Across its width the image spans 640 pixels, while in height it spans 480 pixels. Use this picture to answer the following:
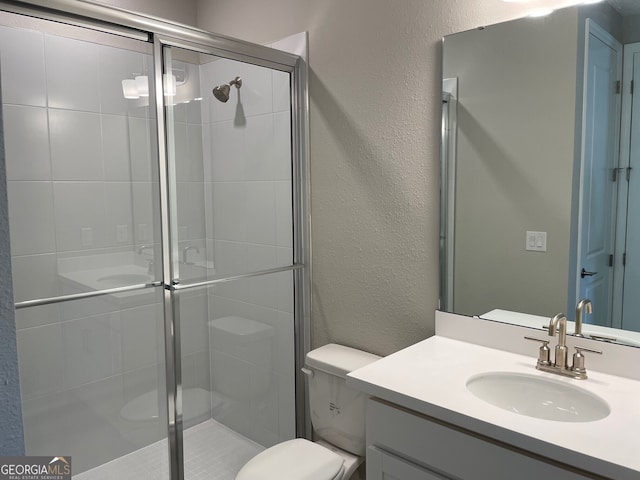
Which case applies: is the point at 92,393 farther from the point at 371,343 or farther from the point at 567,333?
the point at 567,333

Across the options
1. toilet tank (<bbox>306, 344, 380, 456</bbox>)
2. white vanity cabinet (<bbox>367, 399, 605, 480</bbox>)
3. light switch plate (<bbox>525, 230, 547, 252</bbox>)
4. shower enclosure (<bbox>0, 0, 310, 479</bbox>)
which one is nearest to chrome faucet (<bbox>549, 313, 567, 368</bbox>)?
light switch plate (<bbox>525, 230, 547, 252</bbox>)

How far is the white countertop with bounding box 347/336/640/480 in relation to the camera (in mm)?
1072

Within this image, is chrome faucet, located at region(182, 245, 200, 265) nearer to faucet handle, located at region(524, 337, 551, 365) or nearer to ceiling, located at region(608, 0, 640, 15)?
faucet handle, located at region(524, 337, 551, 365)

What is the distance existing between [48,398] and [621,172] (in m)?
2.19

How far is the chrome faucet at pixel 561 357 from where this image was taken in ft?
4.82

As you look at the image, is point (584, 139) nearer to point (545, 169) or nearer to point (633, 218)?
point (545, 169)

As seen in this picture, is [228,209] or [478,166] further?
[228,209]

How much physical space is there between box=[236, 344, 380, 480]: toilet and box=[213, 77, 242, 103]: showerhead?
1.15 metres

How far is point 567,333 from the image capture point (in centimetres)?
158

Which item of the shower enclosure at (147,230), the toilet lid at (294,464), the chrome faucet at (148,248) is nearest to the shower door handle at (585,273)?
the toilet lid at (294,464)

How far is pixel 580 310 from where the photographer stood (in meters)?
1.54

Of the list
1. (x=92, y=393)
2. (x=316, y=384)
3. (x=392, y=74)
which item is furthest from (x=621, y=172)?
(x=92, y=393)

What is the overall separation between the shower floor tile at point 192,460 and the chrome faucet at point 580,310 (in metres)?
1.52

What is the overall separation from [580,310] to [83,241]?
1.77 m
